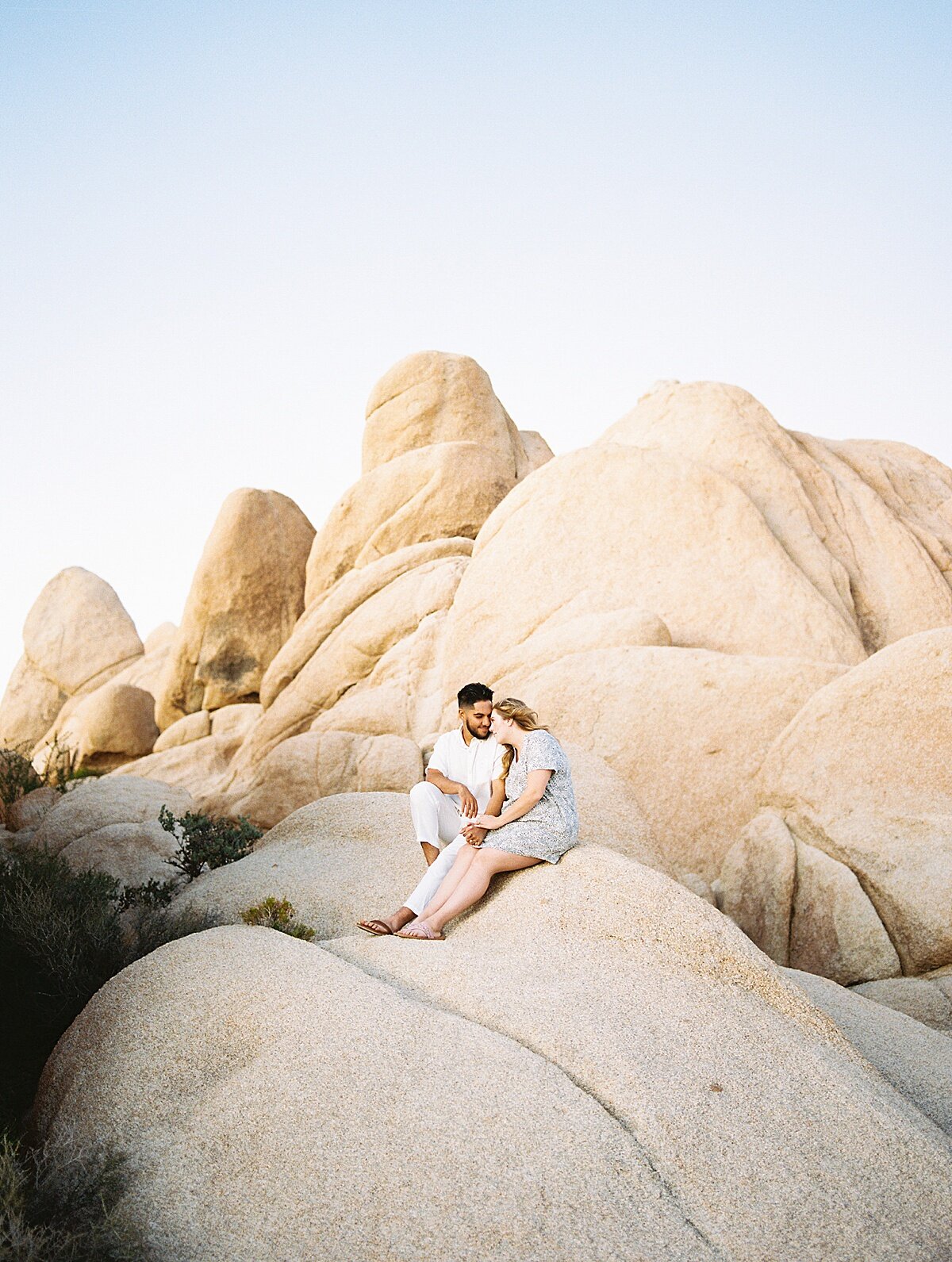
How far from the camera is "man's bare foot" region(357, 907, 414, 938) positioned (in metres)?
6.80

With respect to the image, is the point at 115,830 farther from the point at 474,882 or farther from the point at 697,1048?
the point at 697,1048

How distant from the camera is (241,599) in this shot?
26.2 meters

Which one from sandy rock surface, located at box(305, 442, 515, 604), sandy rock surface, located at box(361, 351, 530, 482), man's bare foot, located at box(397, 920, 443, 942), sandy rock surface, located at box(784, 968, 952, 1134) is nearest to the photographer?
sandy rock surface, located at box(784, 968, 952, 1134)

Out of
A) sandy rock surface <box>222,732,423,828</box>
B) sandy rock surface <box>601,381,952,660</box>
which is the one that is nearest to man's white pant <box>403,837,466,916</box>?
sandy rock surface <box>222,732,423,828</box>

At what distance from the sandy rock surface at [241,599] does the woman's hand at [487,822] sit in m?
19.8

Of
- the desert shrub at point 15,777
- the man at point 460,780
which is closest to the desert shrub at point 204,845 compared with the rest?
the man at point 460,780

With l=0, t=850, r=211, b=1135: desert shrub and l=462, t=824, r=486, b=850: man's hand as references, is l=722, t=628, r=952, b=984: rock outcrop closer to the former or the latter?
l=462, t=824, r=486, b=850: man's hand

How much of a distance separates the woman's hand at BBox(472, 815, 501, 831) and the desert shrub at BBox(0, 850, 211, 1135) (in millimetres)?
2393

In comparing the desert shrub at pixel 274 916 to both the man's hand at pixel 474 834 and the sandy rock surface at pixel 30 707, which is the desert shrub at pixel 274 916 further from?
the sandy rock surface at pixel 30 707

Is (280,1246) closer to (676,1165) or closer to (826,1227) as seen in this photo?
(676,1165)

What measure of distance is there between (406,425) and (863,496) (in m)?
11.3

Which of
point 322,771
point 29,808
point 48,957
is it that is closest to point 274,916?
point 48,957

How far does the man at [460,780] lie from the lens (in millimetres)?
7742

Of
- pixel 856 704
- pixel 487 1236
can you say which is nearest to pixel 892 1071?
pixel 487 1236
